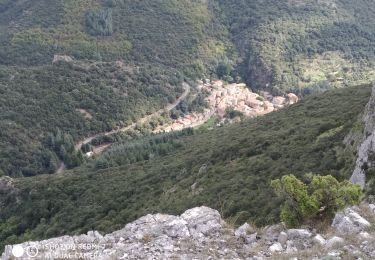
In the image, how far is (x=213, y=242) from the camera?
56.7ft

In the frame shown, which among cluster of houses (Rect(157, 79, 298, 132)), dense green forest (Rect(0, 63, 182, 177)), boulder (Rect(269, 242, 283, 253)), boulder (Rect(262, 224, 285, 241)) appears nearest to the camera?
boulder (Rect(269, 242, 283, 253))

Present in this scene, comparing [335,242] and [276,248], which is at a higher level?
[335,242]

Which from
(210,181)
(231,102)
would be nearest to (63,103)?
(231,102)

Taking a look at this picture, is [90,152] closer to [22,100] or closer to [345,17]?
[22,100]

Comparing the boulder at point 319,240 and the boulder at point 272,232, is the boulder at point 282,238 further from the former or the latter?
the boulder at point 319,240

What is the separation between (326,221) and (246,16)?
163m

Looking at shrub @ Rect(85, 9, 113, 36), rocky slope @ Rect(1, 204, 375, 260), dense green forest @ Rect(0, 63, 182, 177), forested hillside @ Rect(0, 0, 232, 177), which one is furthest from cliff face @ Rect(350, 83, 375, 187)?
shrub @ Rect(85, 9, 113, 36)

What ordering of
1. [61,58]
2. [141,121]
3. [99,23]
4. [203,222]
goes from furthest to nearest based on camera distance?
[99,23]
[61,58]
[141,121]
[203,222]

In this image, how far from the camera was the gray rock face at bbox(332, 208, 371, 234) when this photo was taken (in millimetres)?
16688

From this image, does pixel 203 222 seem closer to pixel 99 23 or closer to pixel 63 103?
pixel 63 103

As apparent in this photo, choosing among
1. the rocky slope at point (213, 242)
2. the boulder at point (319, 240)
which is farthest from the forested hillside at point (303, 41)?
the boulder at point (319, 240)

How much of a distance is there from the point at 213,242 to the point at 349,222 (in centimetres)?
478

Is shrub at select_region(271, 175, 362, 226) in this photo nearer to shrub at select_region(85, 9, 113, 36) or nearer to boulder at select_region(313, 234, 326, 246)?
boulder at select_region(313, 234, 326, 246)

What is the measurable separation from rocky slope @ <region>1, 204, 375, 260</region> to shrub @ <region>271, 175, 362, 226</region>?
0.52 metres
